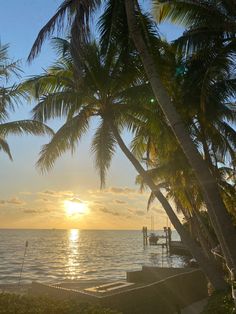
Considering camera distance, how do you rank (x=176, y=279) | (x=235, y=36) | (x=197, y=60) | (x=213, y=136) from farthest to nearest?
(x=213, y=136), (x=176, y=279), (x=197, y=60), (x=235, y=36)

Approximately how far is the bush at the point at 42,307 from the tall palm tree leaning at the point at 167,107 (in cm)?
355

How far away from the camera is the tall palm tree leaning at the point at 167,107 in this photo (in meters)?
9.46

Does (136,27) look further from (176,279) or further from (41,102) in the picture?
(176,279)

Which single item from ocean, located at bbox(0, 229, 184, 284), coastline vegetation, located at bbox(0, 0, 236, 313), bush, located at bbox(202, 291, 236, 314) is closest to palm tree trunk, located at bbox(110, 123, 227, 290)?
coastline vegetation, located at bbox(0, 0, 236, 313)

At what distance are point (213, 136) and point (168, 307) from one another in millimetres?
8058

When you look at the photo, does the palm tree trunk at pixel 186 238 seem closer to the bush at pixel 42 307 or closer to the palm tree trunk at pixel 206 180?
the palm tree trunk at pixel 206 180

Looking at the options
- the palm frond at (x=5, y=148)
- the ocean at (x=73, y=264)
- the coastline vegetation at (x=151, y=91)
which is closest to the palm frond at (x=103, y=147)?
the coastline vegetation at (x=151, y=91)

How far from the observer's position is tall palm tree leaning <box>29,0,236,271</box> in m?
9.46

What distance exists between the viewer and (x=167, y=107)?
10.2m

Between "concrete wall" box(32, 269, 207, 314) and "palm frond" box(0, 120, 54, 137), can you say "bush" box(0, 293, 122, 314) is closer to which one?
"concrete wall" box(32, 269, 207, 314)

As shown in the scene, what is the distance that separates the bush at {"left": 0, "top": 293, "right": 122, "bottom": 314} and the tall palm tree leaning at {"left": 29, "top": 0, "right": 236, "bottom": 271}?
355 centimetres

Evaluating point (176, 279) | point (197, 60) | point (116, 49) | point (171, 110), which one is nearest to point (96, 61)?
point (116, 49)

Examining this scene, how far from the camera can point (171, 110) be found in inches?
402

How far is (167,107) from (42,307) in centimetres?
581
